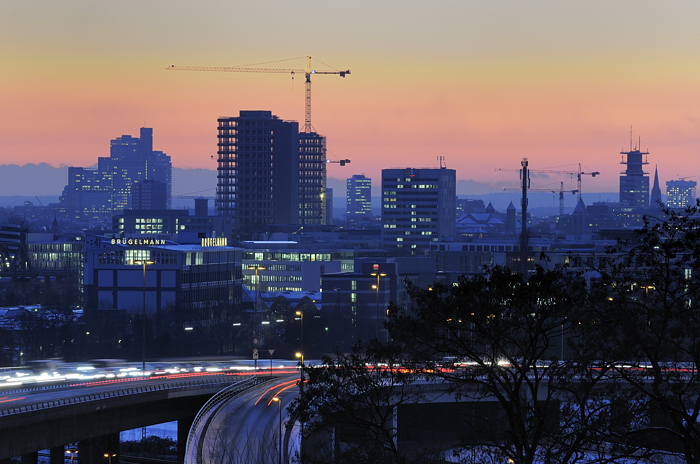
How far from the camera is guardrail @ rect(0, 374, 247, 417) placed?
4866 cm

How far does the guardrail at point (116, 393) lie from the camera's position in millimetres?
48656

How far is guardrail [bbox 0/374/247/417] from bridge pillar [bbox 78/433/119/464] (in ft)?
10.7

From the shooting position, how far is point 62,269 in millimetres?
183000

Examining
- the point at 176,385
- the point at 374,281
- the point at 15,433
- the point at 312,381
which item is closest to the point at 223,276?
the point at 374,281

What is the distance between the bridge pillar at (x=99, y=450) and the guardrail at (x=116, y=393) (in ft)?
10.7

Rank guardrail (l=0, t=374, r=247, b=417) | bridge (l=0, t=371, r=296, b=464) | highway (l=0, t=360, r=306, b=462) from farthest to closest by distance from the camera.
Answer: guardrail (l=0, t=374, r=247, b=417) < bridge (l=0, t=371, r=296, b=464) < highway (l=0, t=360, r=306, b=462)

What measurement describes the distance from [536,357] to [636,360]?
2.39 meters

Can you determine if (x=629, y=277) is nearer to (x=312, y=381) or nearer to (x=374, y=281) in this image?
(x=312, y=381)

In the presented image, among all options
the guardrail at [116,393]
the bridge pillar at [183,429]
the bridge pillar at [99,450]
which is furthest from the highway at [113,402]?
the bridge pillar at [99,450]

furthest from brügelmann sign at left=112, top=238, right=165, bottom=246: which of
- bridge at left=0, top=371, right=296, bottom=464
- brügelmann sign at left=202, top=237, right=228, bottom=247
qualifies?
bridge at left=0, top=371, right=296, bottom=464

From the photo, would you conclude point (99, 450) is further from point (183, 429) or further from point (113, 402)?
point (113, 402)

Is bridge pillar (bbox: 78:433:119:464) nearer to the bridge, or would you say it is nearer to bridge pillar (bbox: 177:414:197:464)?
the bridge

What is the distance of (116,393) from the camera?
179 feet

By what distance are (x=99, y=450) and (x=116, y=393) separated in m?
5.41
